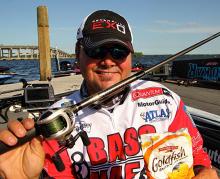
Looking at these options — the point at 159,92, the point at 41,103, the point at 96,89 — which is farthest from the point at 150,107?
the point at 41,103

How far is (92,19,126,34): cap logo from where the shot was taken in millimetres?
2719

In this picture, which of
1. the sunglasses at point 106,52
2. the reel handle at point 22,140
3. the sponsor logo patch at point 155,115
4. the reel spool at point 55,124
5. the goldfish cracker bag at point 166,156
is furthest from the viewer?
the sponsor logo patch at point 155,115

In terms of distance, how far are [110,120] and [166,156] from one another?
0.55 metres

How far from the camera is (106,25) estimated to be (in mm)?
2727

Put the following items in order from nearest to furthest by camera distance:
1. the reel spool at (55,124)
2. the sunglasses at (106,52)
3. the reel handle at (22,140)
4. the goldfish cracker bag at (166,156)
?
the reel spool at (55,124), the reel handle at (22,140), the goldfish cracker bag at (166,156), the sunglasses at (106,52)

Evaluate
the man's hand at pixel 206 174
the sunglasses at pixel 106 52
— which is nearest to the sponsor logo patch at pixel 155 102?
the sunglasses at pixel 106 52

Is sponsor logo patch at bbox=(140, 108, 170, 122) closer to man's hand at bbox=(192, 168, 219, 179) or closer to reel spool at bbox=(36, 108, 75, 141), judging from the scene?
man's hand at bbox=(192, 168, 219, 179)

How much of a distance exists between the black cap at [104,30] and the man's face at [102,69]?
0.27 feet

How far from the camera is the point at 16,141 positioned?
5.92 feet

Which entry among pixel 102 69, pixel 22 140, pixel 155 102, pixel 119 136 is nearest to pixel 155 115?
pixel 155 102

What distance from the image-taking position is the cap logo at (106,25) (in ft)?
8.92

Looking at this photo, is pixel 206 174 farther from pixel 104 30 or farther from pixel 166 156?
pixel 104 30

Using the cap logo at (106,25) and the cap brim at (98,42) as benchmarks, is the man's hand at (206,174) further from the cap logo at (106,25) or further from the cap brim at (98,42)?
the cap logo at (106,25)

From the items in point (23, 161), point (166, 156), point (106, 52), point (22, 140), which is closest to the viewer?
point (22, 140)
